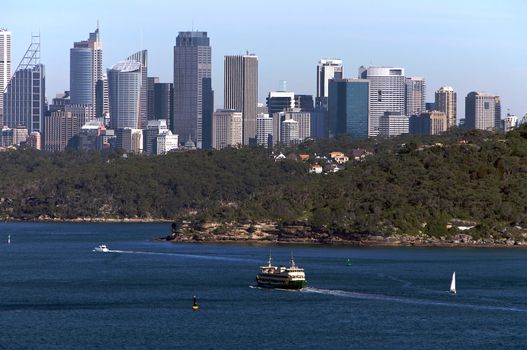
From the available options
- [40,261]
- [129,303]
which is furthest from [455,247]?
[129,303]

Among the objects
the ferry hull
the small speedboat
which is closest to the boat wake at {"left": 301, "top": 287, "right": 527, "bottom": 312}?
the ferry hull

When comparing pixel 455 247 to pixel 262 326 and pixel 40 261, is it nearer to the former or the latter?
pixel 40 261

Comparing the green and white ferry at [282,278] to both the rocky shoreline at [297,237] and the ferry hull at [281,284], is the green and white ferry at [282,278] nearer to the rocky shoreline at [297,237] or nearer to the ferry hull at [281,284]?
the ferry hull at [281,284]

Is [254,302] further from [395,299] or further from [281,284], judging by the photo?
[395,299]

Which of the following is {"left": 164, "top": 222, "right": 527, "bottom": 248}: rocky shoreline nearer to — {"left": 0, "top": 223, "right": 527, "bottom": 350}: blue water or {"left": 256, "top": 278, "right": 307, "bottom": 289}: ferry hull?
{"left": 0, "top": 223, "right": 527, "bottom": 350}: blue water

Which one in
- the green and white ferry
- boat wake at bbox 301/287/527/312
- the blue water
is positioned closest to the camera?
the blue water

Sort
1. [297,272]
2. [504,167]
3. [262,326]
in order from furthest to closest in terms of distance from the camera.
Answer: [504,167], [297,272], [262,326]
